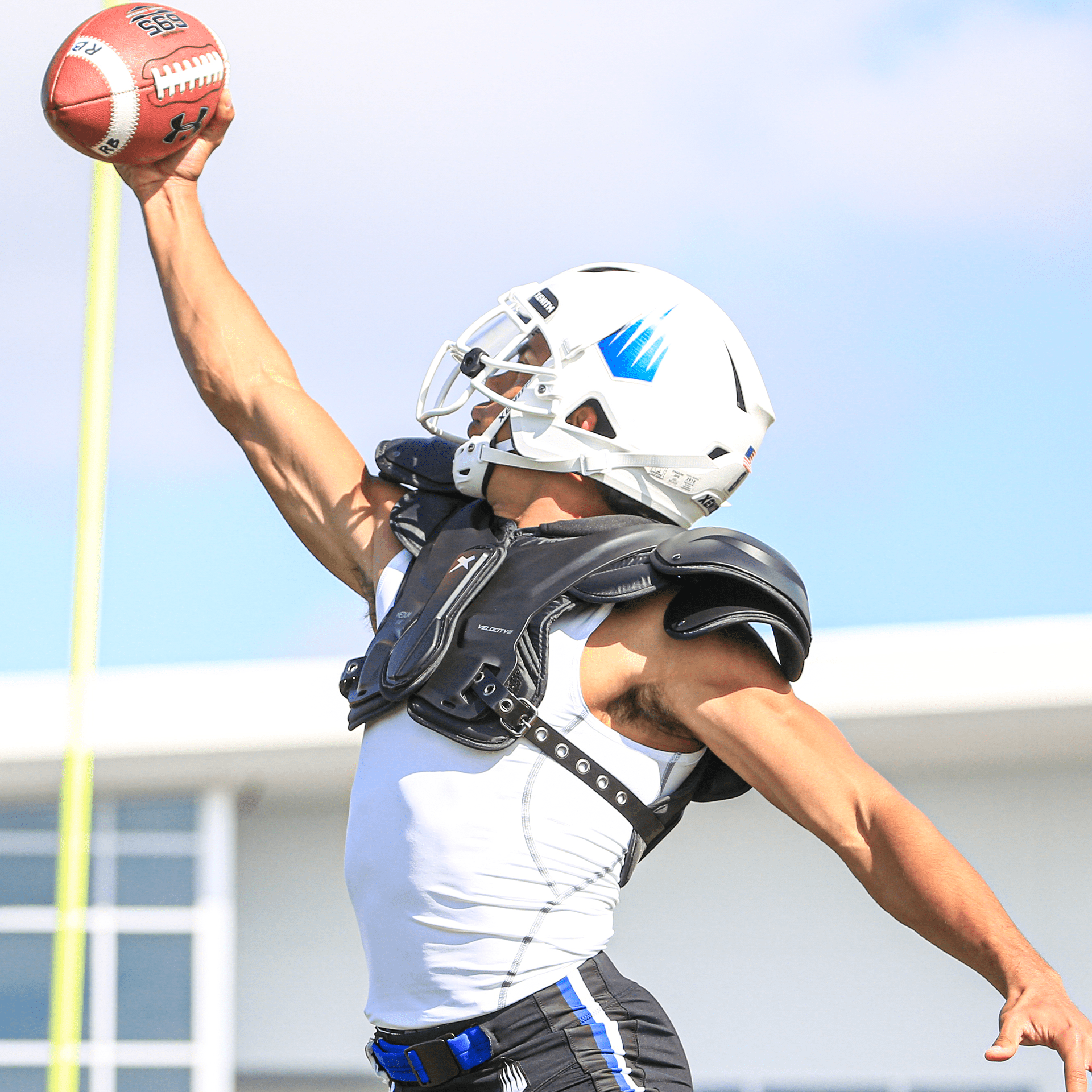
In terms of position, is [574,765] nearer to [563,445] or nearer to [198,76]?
[563,445]

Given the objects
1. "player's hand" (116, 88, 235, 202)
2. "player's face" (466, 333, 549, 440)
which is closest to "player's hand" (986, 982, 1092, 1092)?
"player's face" (466, 333, 549, 440)

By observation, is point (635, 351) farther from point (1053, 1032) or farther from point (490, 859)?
point (1053, 1032)

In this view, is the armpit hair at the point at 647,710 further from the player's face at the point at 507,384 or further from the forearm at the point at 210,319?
the forearm at the point at 210,319

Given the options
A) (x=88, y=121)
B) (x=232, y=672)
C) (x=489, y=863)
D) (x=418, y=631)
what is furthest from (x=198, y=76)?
(x=232, y=672)

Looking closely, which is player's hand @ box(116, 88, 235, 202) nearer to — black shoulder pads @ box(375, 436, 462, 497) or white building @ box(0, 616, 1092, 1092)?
black shoulder pads @ box(375, 436, 462, 497)

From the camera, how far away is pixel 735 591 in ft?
6.83

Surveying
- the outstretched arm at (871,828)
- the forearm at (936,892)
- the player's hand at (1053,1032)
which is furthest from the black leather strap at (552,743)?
the player's hand at (1053,1032)

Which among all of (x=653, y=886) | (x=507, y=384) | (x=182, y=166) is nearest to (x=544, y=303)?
(x=507, y=384)

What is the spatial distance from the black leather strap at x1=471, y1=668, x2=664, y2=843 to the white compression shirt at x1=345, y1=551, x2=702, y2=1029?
0.01 m

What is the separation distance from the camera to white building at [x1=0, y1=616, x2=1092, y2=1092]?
637cm

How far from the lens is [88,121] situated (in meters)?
2.77

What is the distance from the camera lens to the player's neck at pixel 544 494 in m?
2.44

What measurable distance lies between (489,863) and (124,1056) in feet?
23.0

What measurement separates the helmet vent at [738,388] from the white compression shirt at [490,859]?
0.51 metres
